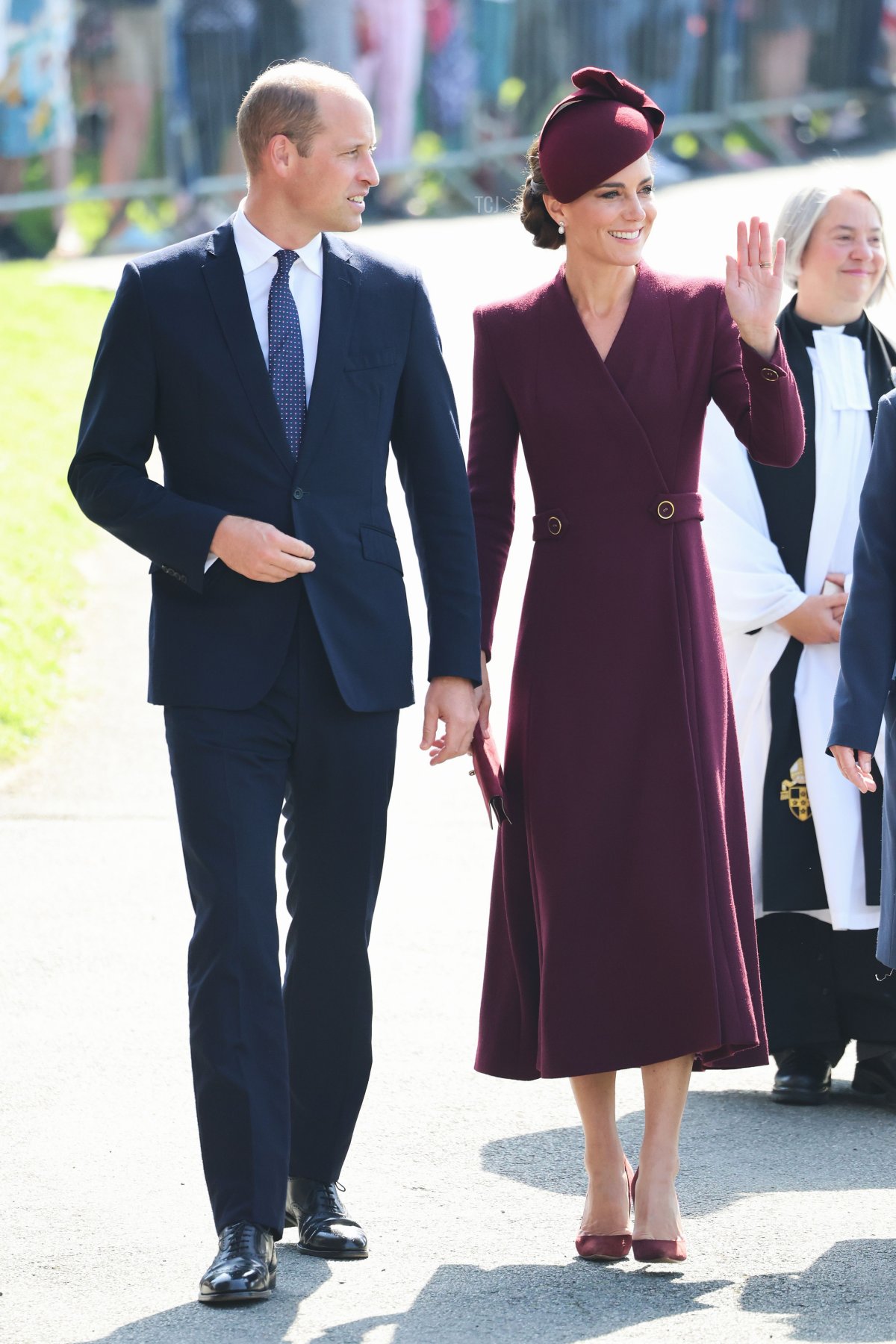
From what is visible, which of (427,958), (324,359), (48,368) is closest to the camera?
(324,359)

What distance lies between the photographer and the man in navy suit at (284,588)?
4.22m

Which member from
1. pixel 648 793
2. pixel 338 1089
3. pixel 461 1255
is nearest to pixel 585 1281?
pixel 461 1255

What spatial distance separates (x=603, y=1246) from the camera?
4.39 m

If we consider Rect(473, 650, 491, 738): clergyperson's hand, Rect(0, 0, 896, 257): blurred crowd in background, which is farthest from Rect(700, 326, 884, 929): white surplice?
Rect(0, 0, 896, 257): blurred crowd in background

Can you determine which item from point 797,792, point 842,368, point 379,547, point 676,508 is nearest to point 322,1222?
point 379,547

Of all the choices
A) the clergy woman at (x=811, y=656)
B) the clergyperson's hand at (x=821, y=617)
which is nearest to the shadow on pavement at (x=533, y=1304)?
the clergy woman at (x=811, y=656)

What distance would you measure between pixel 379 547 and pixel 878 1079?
2.17 metres

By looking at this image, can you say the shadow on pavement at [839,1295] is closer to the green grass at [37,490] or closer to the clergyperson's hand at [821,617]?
the clergyperson's hand at [821,617]

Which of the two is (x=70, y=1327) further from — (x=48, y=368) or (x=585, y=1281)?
(x=48, y=368)

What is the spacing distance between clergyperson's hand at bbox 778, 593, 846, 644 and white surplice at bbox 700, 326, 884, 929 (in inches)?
1.1

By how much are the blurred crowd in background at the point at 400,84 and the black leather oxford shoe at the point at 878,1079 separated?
14.2 meters

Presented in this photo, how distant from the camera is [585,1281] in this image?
4.30 metres

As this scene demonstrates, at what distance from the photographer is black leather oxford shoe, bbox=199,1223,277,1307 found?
4094 millimetres

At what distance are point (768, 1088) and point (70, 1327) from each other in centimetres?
232
